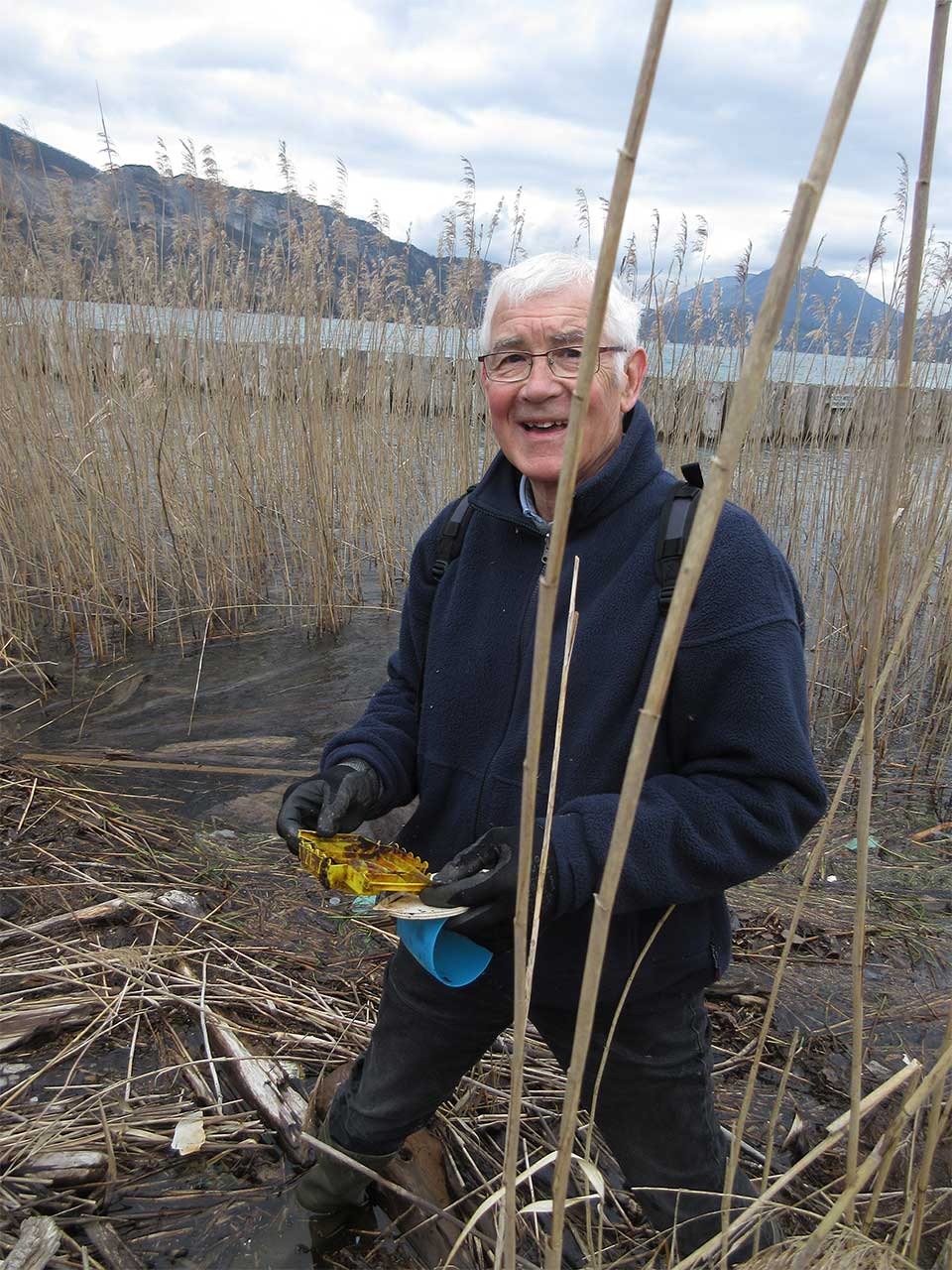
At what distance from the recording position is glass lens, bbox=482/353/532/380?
1.40 meters

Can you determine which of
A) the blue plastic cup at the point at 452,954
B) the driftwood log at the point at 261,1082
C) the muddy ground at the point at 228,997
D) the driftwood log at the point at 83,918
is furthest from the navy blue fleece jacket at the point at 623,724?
the driftwood log at the point at 83,918

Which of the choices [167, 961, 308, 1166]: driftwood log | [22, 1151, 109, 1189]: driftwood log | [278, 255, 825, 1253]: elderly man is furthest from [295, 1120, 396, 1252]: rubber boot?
[22, 1151, 109, 1189]: driftwood log

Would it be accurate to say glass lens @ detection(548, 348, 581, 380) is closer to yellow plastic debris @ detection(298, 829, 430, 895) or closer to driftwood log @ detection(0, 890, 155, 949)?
yellow plastic debris @ detection(298, 829, 430, 895)

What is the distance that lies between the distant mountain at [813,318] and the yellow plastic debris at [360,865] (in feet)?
10.9

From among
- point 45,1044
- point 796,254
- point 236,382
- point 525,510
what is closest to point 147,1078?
point 45,1044

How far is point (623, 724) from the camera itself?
127 centimetres

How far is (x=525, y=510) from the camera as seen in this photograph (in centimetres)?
143

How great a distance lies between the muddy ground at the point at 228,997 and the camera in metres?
1.63

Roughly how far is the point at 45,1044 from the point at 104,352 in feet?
11.4

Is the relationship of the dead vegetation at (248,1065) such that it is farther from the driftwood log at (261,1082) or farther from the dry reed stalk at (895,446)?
the dry reed stalk at (895,446)

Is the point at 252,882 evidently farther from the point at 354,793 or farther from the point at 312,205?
the point at 312,205

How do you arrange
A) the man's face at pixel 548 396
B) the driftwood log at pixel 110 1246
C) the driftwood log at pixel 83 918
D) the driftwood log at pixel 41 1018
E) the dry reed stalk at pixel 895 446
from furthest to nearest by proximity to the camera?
the driftwood log at pixel 83 918, the driftwood log at pixel 41 1018, the driftwood log at pixel 110 1246, the man's face at pixel 548 396, the dry reed stalk at pixel 895 446

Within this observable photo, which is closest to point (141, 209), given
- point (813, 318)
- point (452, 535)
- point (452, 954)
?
point (813, 318)

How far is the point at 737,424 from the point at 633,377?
908 mm
